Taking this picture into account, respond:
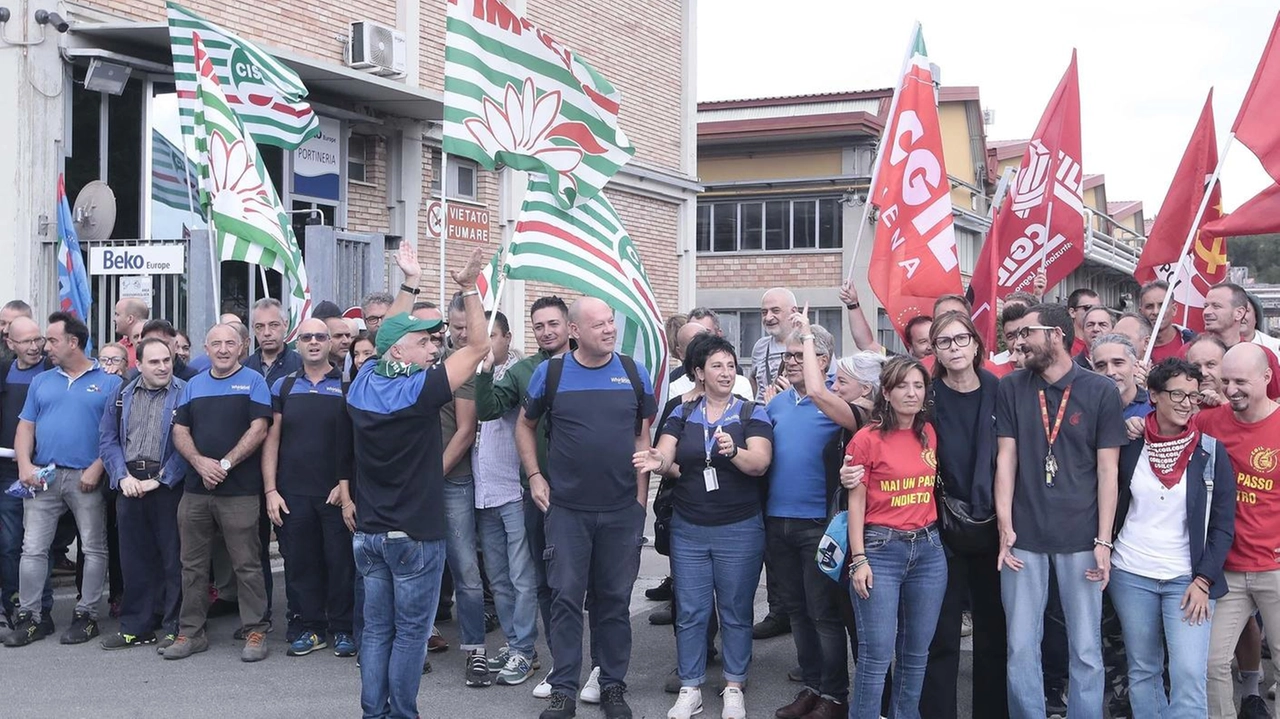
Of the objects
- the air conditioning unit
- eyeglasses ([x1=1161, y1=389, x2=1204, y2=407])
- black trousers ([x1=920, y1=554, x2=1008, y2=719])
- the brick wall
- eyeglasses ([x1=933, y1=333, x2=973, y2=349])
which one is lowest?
black trousers ([x1=920, y1=554, x2=1008, y2=719])

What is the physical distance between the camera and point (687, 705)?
6.29 m

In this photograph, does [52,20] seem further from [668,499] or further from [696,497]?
[696,497]

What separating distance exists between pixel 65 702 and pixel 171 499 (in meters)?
1.56

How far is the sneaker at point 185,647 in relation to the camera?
734cm

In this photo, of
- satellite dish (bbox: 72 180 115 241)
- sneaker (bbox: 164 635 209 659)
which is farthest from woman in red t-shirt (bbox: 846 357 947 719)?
satellite dish (bbox: 72 180 115 241)

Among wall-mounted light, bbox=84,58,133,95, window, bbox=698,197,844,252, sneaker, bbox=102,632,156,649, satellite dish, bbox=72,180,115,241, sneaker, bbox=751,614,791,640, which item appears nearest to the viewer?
sneaker, bbox=102,632,156,649

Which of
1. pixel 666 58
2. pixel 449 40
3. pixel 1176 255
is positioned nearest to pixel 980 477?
pixel 449 40

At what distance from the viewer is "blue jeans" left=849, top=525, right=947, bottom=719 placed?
5.43 meters

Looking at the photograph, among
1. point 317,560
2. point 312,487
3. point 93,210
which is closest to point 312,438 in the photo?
point 312,487

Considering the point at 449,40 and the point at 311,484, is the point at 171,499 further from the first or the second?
the point at 449,40

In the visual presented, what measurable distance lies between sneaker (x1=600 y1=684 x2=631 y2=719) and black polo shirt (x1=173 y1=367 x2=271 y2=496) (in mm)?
2713

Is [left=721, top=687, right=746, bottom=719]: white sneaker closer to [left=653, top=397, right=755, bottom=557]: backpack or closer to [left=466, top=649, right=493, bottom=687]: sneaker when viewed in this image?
[left=653, top=397, right=755, bottom=557]: backpack

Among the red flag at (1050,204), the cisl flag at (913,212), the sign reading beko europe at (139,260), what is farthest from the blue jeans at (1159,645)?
the sign reading beko europe at (139,260)

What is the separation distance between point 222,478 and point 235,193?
8.79 ft
